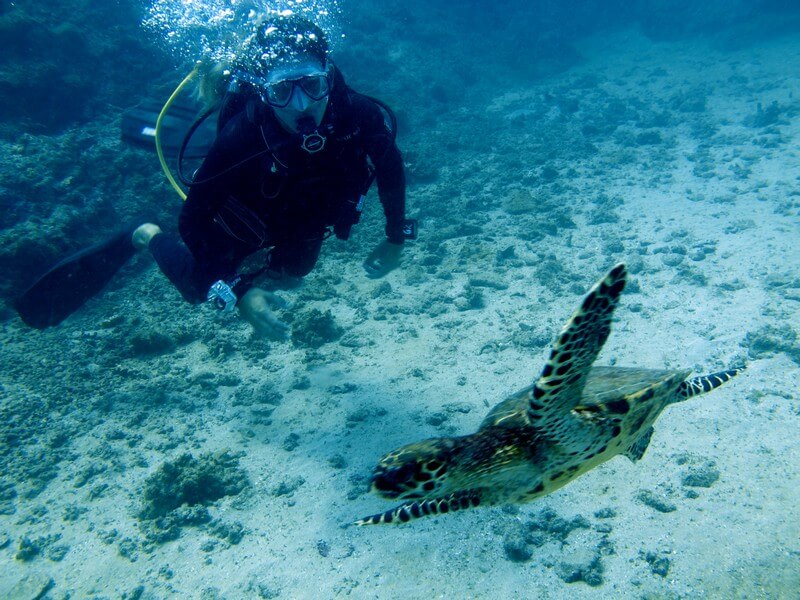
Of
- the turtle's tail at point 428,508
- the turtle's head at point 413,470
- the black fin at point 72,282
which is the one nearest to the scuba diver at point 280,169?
the turtle's tail at point 428,508

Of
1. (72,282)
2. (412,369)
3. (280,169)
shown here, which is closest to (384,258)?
(412,369)

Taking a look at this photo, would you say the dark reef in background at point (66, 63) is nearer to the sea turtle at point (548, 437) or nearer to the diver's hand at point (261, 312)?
the diver's hand at point (261, 312)

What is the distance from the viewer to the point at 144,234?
627cm

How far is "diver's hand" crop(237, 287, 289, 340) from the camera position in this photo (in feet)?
13.4

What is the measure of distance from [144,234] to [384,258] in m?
4.07

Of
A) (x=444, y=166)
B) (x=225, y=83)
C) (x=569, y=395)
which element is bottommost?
(x=444, y=166)

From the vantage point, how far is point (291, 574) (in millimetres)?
3129

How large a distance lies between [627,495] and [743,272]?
4.14m

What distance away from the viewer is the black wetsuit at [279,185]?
349 cm

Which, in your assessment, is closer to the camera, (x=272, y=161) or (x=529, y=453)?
(x=529, y=453)

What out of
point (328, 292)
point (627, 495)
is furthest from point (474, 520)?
point (328, 292)

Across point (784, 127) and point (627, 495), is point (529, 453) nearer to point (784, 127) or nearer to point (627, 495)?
point (627, 495)

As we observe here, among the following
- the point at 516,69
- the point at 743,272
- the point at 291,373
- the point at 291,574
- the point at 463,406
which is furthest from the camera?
the point at 516,69

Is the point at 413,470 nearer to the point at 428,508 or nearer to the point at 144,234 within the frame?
the point at 428,508
